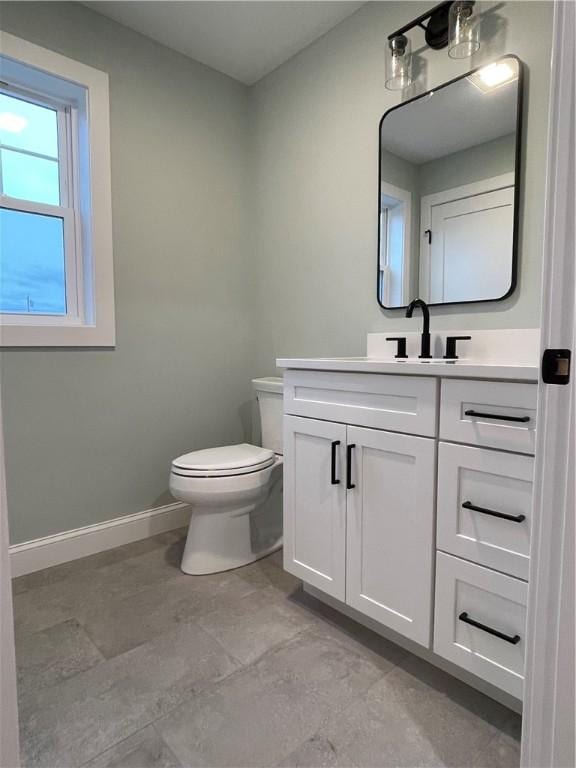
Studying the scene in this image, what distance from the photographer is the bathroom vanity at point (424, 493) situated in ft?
3.46

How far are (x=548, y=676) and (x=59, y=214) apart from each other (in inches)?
91.4

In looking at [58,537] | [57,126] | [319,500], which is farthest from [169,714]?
[57,126]

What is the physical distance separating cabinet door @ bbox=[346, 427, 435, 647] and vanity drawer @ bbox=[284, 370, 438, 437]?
0.13ft

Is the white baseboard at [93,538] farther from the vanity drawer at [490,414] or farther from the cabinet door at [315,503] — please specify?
the vanity drawer at [490,414]

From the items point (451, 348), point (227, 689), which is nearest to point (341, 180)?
point (451, 348)

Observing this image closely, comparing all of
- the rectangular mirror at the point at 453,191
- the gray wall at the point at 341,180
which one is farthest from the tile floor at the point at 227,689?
the rectangular mirror at the point at 453,191

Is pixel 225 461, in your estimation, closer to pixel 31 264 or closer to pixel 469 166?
pixel 31 264

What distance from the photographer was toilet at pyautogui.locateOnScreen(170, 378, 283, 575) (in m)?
1.79

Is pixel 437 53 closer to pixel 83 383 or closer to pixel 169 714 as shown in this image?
pixel 83 383

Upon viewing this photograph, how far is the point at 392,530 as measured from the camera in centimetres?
130

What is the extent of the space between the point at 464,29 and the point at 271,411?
5.46 feet

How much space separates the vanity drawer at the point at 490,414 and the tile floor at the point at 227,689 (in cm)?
73

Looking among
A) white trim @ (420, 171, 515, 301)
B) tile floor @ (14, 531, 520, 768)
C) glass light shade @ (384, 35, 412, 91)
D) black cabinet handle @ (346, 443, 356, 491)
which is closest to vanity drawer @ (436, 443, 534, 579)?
black cabinet handle @ (346, 443, 356, 491)

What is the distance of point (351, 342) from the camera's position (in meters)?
2.07
